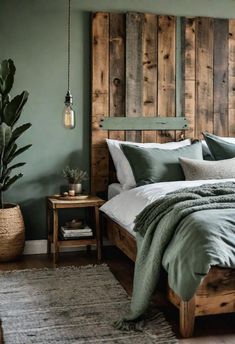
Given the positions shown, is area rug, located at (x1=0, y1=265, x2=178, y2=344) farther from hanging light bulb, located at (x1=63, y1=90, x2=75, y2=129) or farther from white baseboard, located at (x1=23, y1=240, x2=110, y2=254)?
hanging light bulb, located at (x1=63, y1=90, x2=75, y2=129)

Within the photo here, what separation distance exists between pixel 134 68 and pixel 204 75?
0.73 meters

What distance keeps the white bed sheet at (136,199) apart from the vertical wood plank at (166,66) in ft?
3.74

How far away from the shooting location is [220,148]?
Answer: 4.34 metres

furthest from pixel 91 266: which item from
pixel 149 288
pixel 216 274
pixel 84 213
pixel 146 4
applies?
pixel 146 4

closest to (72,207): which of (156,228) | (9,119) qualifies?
(9,119)

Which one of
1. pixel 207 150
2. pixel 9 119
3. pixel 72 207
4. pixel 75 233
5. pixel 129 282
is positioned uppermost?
pixel 9 119

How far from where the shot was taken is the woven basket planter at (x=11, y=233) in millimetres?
4066

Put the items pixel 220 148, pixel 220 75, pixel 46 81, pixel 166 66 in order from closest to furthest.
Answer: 1. pixel 220 148
2. pixel 46 81
3. pixel 166 66
4. pixel 220 75

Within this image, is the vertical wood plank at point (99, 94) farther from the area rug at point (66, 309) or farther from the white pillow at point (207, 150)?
the area rug at point (66, 309)

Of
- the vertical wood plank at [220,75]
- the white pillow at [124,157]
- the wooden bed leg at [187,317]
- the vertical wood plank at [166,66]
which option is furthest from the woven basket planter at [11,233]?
the vertical wood plank at [220,75]

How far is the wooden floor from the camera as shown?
266 centimetres

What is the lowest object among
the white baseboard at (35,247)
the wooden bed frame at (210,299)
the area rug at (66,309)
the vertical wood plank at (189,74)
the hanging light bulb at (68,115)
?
the area rug at (66,309)

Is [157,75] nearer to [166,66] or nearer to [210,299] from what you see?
[166,66]

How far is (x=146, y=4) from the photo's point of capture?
→ 4.67 m
